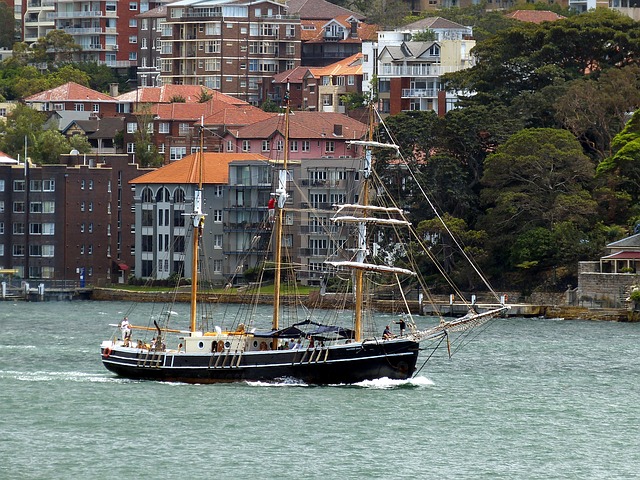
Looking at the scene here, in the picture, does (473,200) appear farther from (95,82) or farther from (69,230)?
(95,82)

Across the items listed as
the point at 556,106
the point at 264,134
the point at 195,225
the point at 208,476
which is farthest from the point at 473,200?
the point at 208,476

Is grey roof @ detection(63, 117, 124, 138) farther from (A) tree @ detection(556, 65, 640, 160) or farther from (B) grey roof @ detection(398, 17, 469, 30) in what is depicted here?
(A) tree @ detection(556, 65, 640, 160)

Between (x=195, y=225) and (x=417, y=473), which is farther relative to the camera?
(x=195, y=225)

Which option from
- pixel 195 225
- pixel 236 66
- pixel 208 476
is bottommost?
pixel 208 476

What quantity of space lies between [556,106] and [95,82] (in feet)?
265

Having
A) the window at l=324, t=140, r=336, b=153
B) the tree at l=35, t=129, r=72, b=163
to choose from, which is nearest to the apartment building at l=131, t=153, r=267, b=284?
the window at l=324, t=140, r=336, b=153

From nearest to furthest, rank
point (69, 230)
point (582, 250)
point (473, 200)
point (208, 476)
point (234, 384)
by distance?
point (208, 476)
point (234, 384)
point (582, 250)
point (473, 200)
point (69, 230)

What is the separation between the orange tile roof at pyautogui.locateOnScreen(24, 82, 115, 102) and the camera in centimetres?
17450

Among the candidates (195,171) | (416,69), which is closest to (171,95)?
(416,69)

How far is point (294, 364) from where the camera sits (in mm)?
68750

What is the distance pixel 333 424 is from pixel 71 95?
11637 centimetres

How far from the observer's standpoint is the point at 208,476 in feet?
175

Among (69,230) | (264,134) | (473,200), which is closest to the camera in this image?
(473,200)

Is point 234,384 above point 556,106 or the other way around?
the other way around
